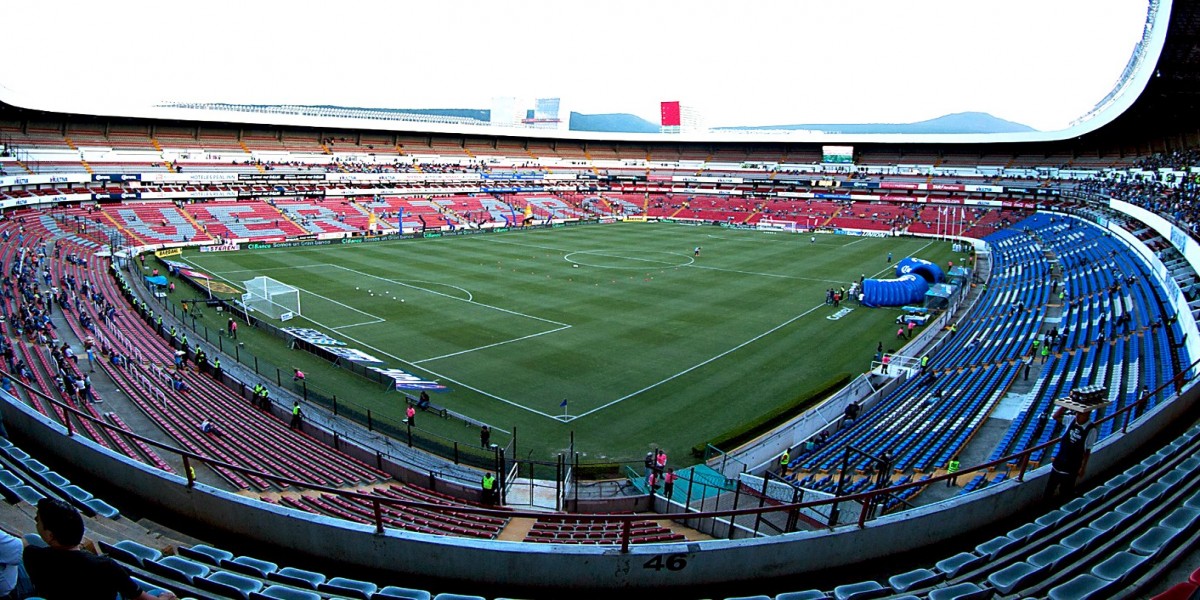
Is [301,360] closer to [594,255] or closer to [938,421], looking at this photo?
[938,421]

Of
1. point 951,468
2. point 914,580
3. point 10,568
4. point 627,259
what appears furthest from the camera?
point 627,259

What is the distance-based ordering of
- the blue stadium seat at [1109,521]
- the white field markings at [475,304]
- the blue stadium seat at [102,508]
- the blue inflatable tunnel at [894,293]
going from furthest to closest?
the blue inflatable tunnel at [894,293] → the white field markings at [475,304] → the blue stadium seat at [1109,521] → the blue stadium seat at [102,508]

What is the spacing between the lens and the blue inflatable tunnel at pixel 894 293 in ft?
121

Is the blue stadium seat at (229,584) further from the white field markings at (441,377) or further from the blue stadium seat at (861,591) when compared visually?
the white field markings at (441,377)

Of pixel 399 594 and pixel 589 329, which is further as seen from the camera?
pixel 589 329

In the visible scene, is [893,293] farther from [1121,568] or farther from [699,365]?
[1121,568]

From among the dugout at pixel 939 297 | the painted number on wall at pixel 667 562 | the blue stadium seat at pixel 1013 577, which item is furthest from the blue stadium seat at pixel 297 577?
the dugout at pixel 939 297

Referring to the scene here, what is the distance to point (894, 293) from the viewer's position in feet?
121

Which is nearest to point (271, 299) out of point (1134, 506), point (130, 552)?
point (130, 552)

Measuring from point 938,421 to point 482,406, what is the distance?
13.4 m

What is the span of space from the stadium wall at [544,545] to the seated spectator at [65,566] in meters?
2.53

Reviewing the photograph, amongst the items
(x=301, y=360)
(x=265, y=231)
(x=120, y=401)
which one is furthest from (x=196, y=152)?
(x=120, y=401)

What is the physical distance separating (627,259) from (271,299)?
86.9 ft

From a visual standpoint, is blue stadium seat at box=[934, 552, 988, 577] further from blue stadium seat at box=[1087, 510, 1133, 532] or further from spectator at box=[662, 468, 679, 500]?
spectator at box=[662, 468, 679, 500]
